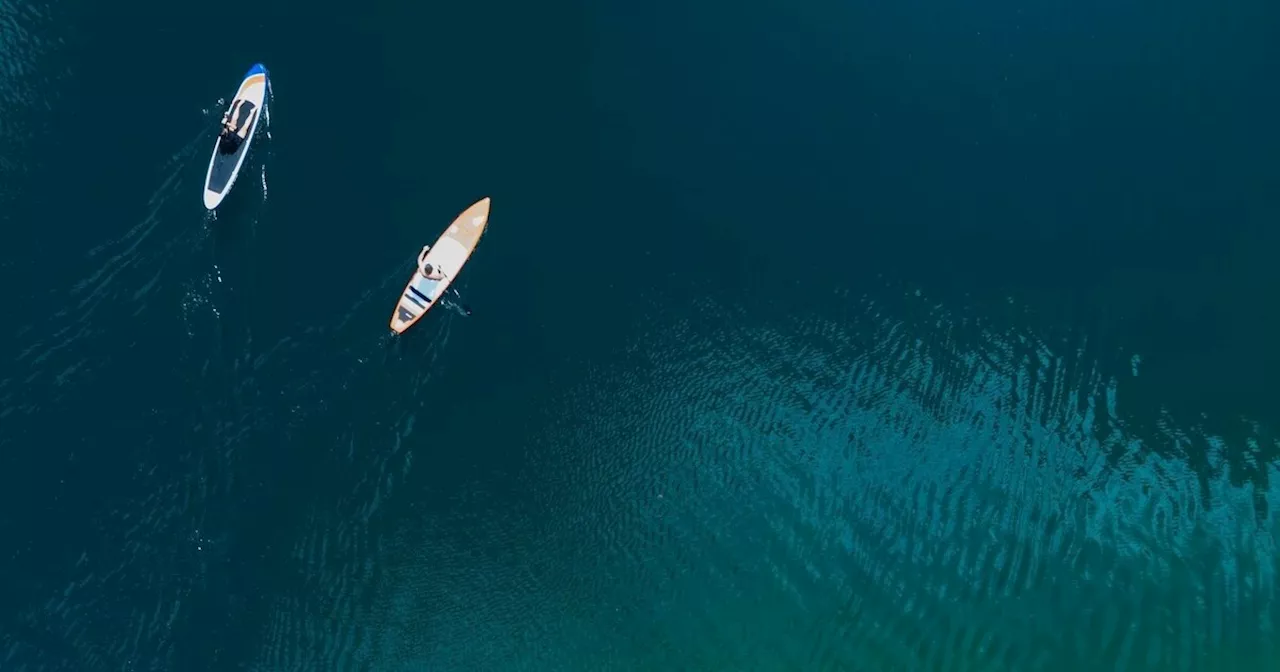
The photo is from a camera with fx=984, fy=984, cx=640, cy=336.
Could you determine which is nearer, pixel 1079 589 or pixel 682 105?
pixel 1079 589

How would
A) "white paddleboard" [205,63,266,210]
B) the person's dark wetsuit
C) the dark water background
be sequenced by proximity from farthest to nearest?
the person's dark wetsuit → "white paddleboard" [205,63,266,210] → the dark water background

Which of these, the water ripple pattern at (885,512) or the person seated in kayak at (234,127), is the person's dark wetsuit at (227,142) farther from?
the water ripple pattern at (885,512)

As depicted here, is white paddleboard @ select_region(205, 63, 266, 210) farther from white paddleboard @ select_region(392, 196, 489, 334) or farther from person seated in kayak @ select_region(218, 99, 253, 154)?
white paddleboard @ select_region(392, 196, 489, 334)

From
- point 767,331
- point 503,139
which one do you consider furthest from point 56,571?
point 767,331

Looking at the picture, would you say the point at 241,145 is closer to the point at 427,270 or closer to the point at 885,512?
the point at 427,270

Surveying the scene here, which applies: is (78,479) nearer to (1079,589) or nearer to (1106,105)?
(1079,589)

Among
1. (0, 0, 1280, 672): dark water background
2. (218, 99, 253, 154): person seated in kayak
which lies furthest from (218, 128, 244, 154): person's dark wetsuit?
(0, 0, 1280, 672): dark water background

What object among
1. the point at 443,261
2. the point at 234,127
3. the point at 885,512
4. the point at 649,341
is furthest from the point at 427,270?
the point at 885,512
